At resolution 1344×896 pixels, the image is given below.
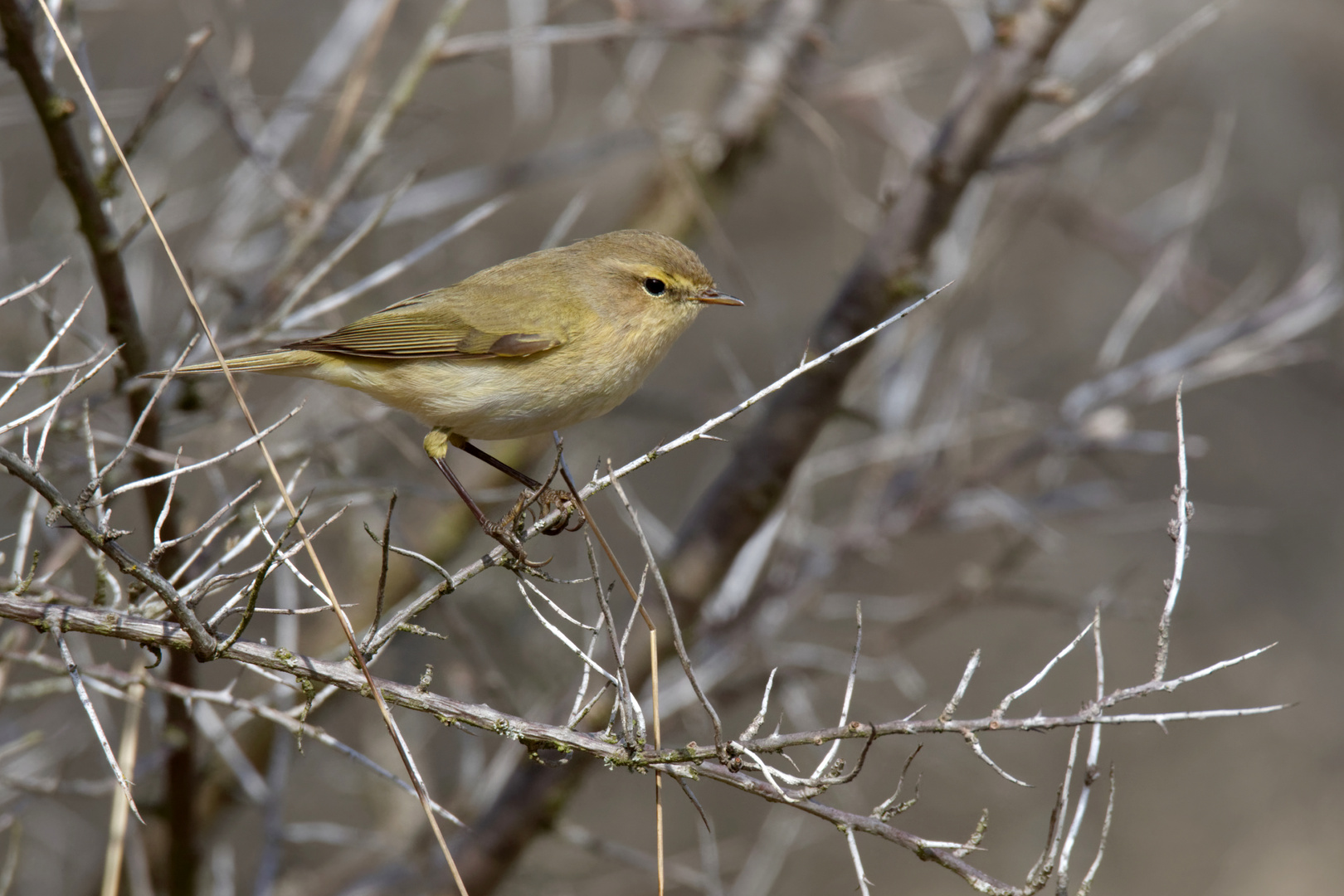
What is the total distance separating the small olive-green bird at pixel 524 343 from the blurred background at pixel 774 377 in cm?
19

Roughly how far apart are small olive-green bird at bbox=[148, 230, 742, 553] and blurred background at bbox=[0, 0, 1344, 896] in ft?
0.61

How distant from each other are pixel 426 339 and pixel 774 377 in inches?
105

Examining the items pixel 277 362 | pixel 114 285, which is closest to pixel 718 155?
pixel 277 362

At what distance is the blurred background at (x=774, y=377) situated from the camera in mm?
3734

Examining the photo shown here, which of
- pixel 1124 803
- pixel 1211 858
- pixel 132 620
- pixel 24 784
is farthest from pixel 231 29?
pixel 1211 858

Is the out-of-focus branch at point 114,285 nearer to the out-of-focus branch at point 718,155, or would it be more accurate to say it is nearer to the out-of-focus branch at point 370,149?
the out-of-focus branch at point 370,149

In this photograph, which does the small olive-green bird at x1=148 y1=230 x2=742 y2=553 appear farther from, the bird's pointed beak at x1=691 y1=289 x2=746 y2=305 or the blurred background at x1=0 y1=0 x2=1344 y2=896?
the blurred background at x1=0 y1=0 x2=1344 y2=896

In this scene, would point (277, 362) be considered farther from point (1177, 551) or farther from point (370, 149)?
point (1177, 551)

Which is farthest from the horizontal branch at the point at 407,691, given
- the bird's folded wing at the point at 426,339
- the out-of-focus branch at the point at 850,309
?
the out-of-focus branch at the point at 850,309

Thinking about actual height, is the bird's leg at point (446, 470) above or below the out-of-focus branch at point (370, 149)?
below

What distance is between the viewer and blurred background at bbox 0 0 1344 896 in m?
3.73

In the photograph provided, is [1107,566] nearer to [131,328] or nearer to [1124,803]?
[1124,803]

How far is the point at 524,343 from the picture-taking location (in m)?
2.92

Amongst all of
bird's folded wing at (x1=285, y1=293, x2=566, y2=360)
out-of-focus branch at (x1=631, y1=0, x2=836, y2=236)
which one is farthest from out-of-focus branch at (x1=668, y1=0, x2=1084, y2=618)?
out-of-focus branch at (x1=631, y1=0, x2=836, y2=236)
